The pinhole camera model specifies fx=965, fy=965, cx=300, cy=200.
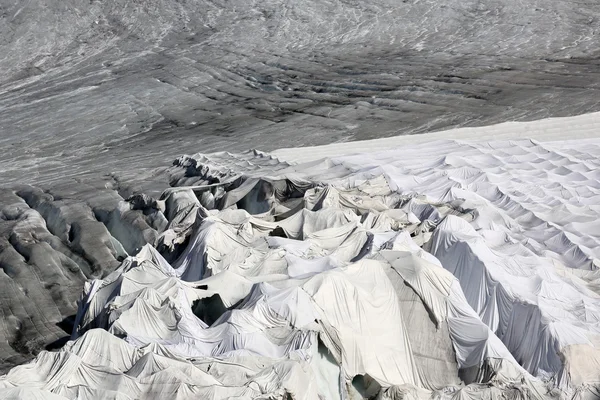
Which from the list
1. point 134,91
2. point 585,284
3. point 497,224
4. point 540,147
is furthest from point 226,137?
point 585,284

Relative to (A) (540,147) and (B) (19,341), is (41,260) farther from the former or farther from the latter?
(A) (540,147)

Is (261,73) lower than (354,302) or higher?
lower

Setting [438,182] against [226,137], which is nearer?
[438,182]

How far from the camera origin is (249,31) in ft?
243

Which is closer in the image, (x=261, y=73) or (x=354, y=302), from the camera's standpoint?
(x=354, y=302)

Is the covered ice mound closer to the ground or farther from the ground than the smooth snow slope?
farther from the ground

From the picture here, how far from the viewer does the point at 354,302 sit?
25.0 m

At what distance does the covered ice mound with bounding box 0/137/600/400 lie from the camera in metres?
21.7

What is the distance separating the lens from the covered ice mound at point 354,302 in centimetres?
2169

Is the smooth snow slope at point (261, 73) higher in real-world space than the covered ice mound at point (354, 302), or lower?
lower

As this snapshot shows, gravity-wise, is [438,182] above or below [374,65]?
above

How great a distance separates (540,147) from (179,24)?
42992mm

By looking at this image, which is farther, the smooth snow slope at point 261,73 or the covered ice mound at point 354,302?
the smooth snow slope at point 261,73

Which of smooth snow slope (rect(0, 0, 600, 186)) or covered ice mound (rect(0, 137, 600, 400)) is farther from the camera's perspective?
smooth snow slope (rect(0, 0, 600, 186))
